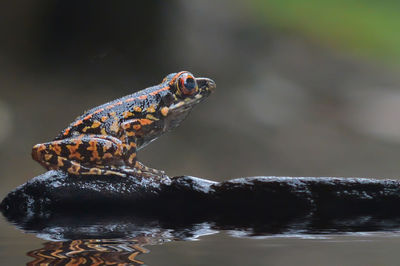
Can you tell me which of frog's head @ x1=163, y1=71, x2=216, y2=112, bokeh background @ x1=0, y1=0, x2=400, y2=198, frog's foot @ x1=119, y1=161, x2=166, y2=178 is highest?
bokeh background @ x1=0, y1=0, x2=400, y2=198

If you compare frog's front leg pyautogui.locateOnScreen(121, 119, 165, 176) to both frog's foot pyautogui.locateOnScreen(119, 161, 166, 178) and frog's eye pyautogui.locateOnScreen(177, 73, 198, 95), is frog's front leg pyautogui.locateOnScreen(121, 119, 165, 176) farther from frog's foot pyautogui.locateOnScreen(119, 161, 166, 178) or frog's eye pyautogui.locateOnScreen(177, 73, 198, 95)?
frog's eye pyautogui.locateOnScreen(177, 73, 198, 95)

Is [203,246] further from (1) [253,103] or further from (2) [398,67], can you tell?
(2) [398,67]

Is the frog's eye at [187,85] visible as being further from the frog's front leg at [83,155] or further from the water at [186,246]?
the water at [186,246]

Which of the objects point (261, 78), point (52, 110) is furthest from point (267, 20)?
point (52, 110)

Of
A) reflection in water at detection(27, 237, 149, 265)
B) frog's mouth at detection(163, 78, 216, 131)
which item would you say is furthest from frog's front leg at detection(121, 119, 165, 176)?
reflection in water at detection(27, 237, 149, 265)

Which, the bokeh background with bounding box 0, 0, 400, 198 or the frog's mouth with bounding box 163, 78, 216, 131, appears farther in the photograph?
the bokeh background with bounding box 0, 0, 400, 198
